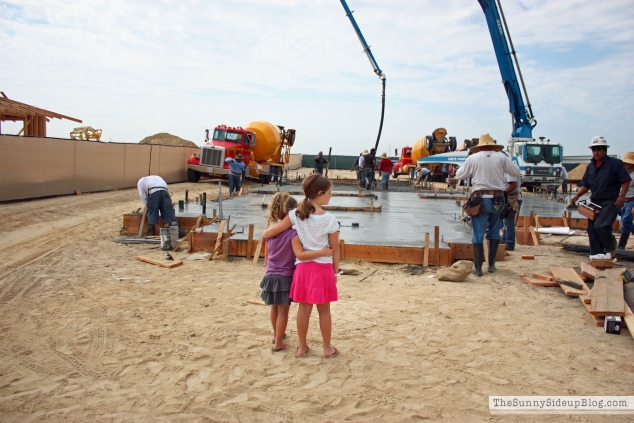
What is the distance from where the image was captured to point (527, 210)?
13445 millimetres

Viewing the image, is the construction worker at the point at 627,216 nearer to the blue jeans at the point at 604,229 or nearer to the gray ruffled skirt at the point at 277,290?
the blue jeans at the point at 604,229

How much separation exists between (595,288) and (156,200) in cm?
700

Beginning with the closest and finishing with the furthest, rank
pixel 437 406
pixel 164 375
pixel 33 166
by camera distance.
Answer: pixel 437 406 < pixel 164 375 < pixel 33 166

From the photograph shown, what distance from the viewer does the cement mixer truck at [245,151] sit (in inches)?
983

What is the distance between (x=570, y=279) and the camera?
6.26m

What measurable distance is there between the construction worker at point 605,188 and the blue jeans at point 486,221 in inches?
49.4

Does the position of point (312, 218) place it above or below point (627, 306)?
above

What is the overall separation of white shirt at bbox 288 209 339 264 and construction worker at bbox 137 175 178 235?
5978 mm

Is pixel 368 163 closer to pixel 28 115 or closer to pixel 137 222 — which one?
pixel 137 222

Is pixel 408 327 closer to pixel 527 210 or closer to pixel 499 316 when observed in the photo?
pixel 499 316

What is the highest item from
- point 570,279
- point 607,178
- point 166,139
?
point 166,139

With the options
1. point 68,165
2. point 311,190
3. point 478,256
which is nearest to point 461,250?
point 478,256

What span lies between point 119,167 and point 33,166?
5.29 m

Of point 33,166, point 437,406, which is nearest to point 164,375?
point 437,406
